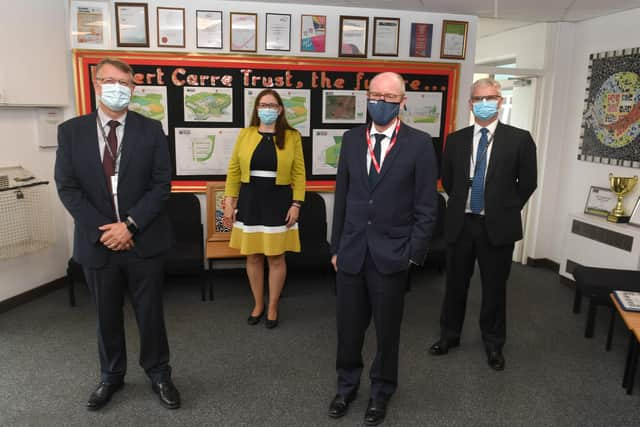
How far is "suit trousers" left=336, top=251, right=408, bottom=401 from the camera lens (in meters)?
2.26

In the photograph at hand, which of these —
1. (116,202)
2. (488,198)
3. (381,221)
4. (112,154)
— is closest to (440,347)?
(488,198)

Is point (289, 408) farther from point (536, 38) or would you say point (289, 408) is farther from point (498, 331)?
point (536, 38)

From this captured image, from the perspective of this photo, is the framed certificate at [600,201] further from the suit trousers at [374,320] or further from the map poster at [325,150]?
the suit trousers at [374,320]

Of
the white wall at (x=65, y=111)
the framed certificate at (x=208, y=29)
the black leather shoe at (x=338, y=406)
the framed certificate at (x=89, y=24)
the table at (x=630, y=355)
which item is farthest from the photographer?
the framed certificate at (x=208, y=29)

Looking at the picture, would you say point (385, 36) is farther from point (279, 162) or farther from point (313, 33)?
point (279, 162)

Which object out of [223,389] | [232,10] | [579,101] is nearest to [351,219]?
[223,389]

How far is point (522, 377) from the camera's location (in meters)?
2.84

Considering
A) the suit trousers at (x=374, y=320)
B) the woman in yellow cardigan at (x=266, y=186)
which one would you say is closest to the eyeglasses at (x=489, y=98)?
the suit trousers at (x=374, y=320)

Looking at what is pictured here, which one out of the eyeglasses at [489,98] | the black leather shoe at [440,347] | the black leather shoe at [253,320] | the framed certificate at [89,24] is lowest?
the black leather shoe at [253,320]

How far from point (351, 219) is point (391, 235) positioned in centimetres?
21

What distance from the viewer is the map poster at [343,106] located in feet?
14.4

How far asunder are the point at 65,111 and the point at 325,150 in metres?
2.26

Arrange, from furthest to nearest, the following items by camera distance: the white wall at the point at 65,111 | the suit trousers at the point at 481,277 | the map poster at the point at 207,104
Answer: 1. the map poster at the point at 207,104
2. the white wall at the point at 65,111
3. the suit trousers at the point at 481,277

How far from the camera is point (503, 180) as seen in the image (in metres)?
2.73
